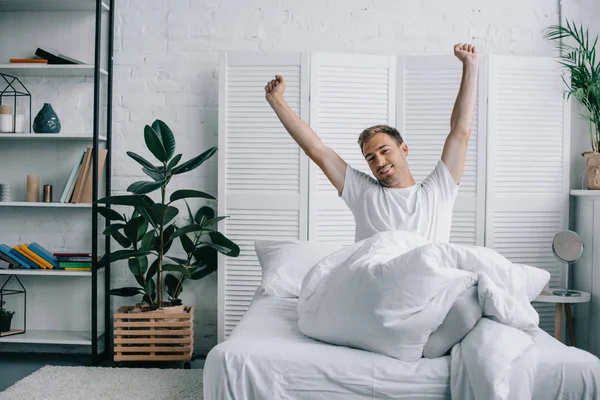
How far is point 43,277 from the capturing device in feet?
12.5

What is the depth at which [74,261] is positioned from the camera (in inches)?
139

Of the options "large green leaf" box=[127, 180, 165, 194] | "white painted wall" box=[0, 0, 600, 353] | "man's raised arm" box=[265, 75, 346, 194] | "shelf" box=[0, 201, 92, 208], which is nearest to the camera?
"man's raised arm" box=[265, 75, 346, 194]

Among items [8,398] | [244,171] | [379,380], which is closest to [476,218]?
[244,171]

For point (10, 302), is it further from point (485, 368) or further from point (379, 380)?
point (485, 368)

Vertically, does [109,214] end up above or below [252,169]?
below

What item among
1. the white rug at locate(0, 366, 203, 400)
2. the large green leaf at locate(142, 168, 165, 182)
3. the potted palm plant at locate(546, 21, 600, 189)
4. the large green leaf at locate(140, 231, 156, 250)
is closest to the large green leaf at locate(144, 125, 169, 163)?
the large green leaf at locate(142, 168, 165, 182)

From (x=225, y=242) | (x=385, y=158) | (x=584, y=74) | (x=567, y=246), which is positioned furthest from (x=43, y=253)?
(x=584, y=74)

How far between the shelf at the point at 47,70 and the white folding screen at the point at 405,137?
909 mm

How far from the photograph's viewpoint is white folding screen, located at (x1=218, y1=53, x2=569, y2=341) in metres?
3.36

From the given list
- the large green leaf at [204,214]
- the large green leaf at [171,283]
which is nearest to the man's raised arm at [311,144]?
the large green leaf at [204,214]

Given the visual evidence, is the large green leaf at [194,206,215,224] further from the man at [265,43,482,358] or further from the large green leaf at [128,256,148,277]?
the man at [265,43,482,358]

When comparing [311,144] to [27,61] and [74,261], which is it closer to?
[74,261]

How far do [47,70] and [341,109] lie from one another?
189 centimetres

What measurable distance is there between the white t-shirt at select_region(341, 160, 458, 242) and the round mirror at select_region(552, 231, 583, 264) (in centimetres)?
110
